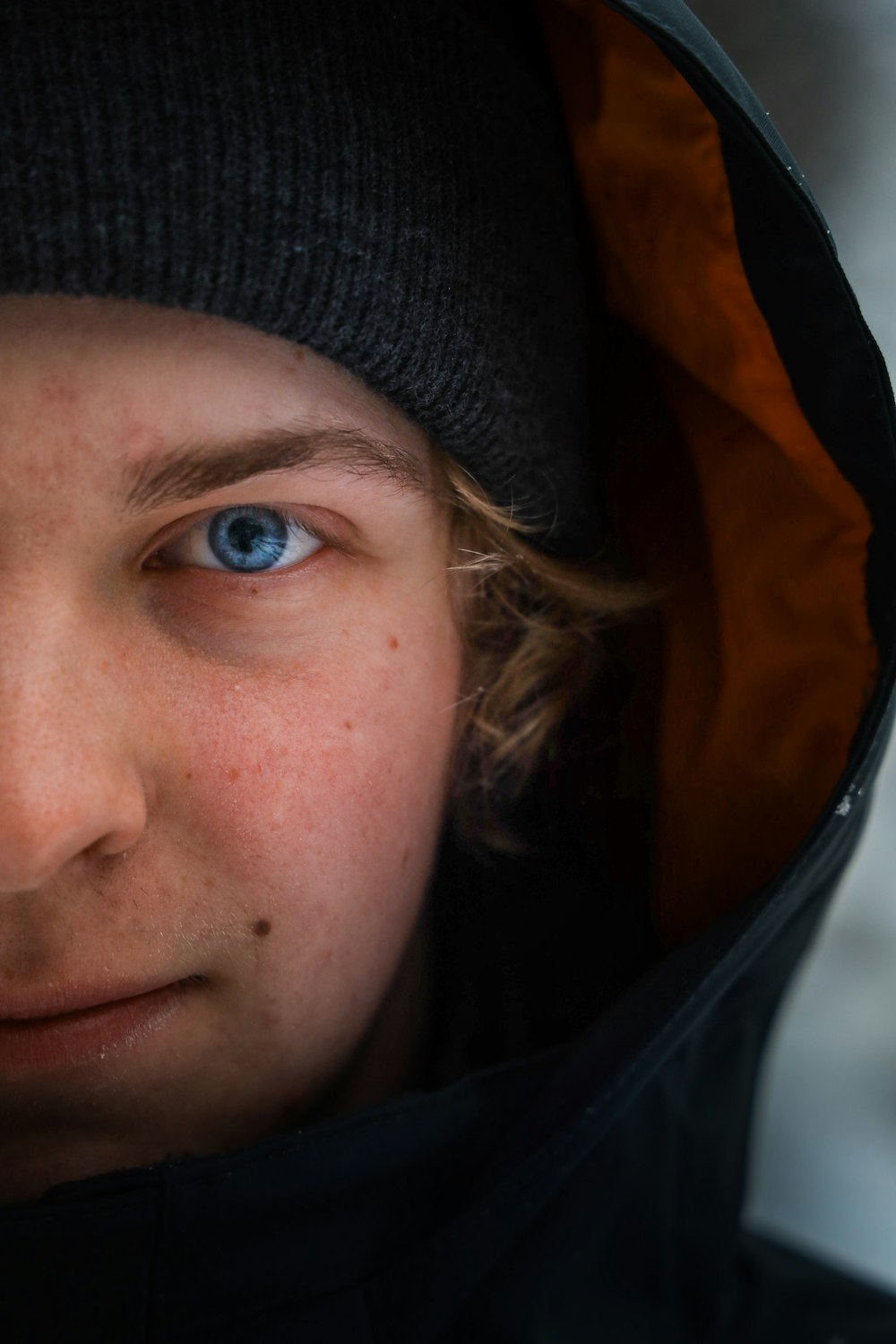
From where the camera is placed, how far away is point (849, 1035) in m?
1.67

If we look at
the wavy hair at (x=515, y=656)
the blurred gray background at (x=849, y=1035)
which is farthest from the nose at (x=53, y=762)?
the blurred gray background at (x=849, y=1035)

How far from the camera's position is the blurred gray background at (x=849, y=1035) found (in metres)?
1.28

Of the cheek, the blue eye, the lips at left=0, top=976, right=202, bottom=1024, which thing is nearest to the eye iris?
the blue eye

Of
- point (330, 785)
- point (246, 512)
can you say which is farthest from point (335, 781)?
point (246, 512)

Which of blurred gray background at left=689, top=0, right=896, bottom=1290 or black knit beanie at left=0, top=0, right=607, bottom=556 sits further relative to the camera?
blurred gray background at left=689, top=0, right=896, bottom=1290

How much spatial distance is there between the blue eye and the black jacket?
406 mm

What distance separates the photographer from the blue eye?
0.98m

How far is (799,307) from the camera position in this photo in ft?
3.05

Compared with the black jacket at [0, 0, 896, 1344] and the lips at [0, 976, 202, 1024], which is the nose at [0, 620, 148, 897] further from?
the black jacket at [0, 0, 896, 1344]

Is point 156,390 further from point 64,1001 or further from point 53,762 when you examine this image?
point 64,1001

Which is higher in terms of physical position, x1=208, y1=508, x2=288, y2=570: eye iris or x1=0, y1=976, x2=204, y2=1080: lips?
x1=208, y1=508, x2=288, y2=570: eye iris

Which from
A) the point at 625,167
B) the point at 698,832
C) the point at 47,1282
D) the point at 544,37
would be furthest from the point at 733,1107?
the point at 544,37

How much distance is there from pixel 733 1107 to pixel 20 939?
0.73m

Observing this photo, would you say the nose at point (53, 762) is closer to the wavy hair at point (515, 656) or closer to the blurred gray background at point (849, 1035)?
the wavy hair at point (515, 656)
